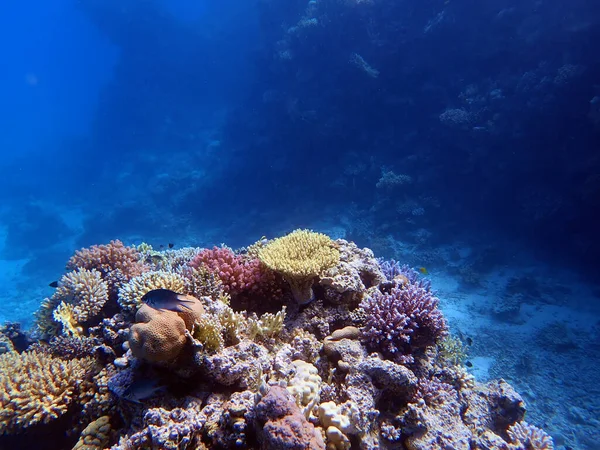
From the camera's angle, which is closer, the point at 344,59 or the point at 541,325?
the point at 541,325

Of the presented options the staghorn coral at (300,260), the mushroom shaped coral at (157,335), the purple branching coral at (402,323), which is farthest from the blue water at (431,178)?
the mushroom shaped coral at (157,335)

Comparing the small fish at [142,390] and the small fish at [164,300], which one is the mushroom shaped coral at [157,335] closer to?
Result: the small fish at [164,300]

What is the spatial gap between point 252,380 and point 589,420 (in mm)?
10736

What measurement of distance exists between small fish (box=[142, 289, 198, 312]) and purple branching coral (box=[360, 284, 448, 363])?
6.99 feet

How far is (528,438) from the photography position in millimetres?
3857

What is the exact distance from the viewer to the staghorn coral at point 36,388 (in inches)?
136

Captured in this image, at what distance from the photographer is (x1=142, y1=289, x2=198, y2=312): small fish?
2.85 m

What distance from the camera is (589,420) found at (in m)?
8.78

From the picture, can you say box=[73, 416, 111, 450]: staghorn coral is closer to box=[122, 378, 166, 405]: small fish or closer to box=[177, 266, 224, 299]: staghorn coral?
box=[122, 378, 166, 405]: small fish

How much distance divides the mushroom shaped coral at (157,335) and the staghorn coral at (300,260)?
135cm

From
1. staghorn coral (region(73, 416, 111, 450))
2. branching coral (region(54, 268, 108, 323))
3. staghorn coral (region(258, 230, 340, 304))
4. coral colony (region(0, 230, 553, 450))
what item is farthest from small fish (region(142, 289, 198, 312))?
branching coral (region(54, 268, 108, 323))

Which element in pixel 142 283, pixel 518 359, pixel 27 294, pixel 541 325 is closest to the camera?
pixel 142 283

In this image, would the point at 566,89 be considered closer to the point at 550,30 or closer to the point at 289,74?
the point at 550,30

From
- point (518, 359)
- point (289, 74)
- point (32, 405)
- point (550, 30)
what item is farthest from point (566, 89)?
point (32, 405)
